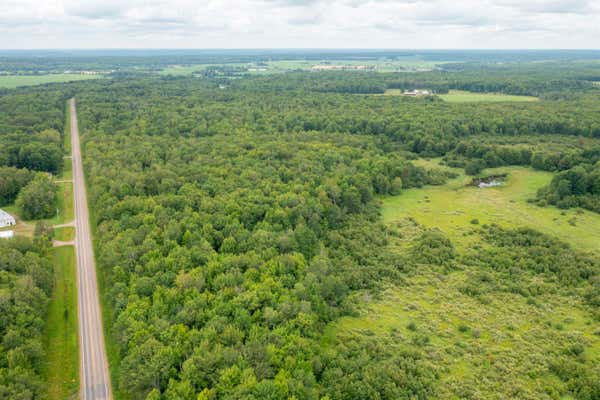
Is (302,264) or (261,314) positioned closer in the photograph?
(261,314)

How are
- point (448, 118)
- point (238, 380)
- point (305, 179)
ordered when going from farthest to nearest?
1. point (448, 118)
2. point (305, 179)
3. point (238, 380)

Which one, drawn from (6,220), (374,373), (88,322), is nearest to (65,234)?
(6,220)

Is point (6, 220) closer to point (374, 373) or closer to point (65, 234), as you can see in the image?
point (65, 234)

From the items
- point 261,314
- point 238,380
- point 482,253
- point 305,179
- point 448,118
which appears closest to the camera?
point 238,380

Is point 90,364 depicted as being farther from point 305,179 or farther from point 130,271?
point 305,179

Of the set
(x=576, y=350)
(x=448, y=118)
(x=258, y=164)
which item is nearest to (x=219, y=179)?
(x=258, y=164)

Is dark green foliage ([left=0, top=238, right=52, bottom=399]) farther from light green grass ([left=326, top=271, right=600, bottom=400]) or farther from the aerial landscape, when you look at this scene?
→ light green grass ([left=326, top=271, right=600, bottom=400])

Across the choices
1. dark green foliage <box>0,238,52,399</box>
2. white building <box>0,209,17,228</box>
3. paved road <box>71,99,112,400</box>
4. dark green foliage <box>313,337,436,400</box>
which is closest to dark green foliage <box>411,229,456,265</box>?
dark green foliage <box>313,337,436,400</box>
